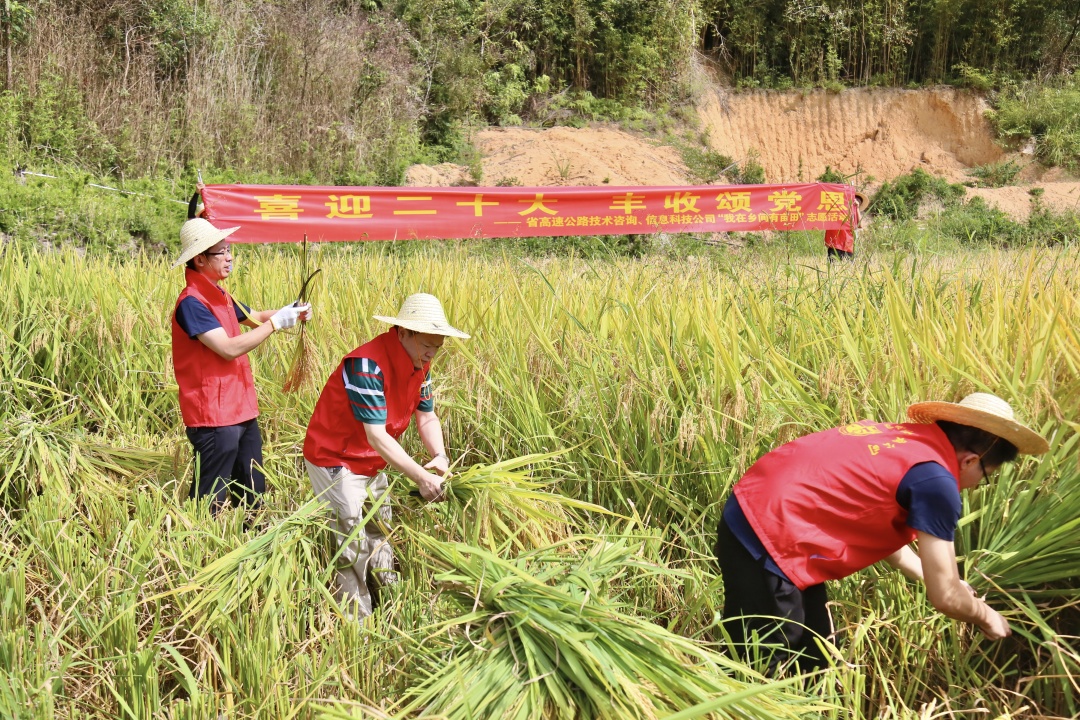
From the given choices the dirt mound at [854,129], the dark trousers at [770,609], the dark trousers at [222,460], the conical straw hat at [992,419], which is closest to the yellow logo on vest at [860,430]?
the conical straw hat at [992,419]

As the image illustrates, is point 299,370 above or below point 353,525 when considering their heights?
above

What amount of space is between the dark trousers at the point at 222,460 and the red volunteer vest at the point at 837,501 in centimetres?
184

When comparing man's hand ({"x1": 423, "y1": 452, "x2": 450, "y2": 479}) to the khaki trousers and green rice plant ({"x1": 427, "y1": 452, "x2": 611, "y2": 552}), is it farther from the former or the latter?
the khaki trousers

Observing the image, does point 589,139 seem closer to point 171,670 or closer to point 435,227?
point 435,227

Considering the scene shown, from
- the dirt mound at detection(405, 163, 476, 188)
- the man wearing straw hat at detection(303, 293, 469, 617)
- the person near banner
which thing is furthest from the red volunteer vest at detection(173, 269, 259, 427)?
the dirt mound at detection(405, 163, 476, 188)

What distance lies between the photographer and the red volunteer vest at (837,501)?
2074mm

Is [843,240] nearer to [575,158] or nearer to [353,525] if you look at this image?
[353,525]

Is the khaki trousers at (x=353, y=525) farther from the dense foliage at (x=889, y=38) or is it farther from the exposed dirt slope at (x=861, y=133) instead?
the dense foliage at (x=889, y=38)

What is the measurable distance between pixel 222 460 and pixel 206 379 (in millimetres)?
296

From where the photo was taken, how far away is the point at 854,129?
60.4ft

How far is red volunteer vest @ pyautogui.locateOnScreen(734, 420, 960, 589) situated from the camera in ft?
6.81

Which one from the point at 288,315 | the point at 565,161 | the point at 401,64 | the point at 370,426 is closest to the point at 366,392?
the point at 370,426

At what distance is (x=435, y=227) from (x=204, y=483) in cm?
Result: 554

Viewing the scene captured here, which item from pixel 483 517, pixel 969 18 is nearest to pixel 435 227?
pixel 483 517
